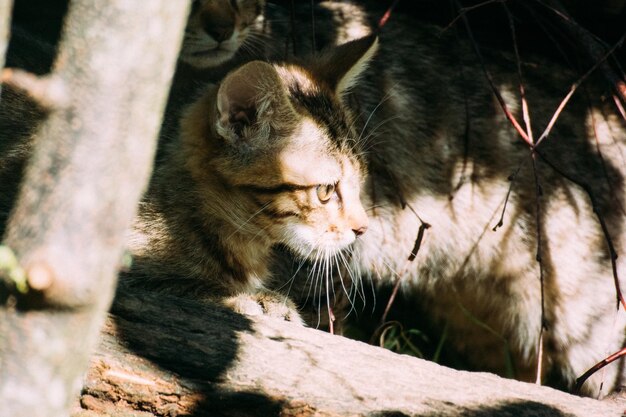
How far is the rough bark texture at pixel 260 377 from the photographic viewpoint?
6.43ft

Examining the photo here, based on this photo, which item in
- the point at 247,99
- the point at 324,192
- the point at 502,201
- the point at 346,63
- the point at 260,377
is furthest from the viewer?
the point at 502,201

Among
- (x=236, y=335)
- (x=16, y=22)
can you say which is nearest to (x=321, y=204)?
(x=236, y=335)

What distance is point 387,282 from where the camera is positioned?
4137 millimetres

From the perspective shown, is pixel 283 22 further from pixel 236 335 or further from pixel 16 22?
pixel 236 335

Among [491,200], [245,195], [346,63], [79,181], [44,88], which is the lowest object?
[491,200]

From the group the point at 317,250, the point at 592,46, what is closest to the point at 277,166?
the point at 317,250

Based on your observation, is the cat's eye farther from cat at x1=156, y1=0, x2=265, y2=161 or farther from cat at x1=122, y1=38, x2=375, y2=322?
cat at x1=156, y1=0, x2=265, y2=161

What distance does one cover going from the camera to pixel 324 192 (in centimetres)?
277

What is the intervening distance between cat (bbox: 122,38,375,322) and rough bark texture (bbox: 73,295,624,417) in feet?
1.25

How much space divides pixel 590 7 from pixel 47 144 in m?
3.51

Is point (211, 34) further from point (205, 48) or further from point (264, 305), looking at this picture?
point (264, 305)

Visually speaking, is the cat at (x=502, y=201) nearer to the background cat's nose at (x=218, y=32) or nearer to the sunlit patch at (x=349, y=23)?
the sunlit patch at (x=349, y=23)

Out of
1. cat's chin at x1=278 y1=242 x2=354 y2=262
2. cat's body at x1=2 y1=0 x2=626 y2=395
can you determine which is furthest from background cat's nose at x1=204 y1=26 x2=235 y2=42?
cat's chin at x1=278 y1=242 x2=354 y2=262

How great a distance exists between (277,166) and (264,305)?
0.52 meters
